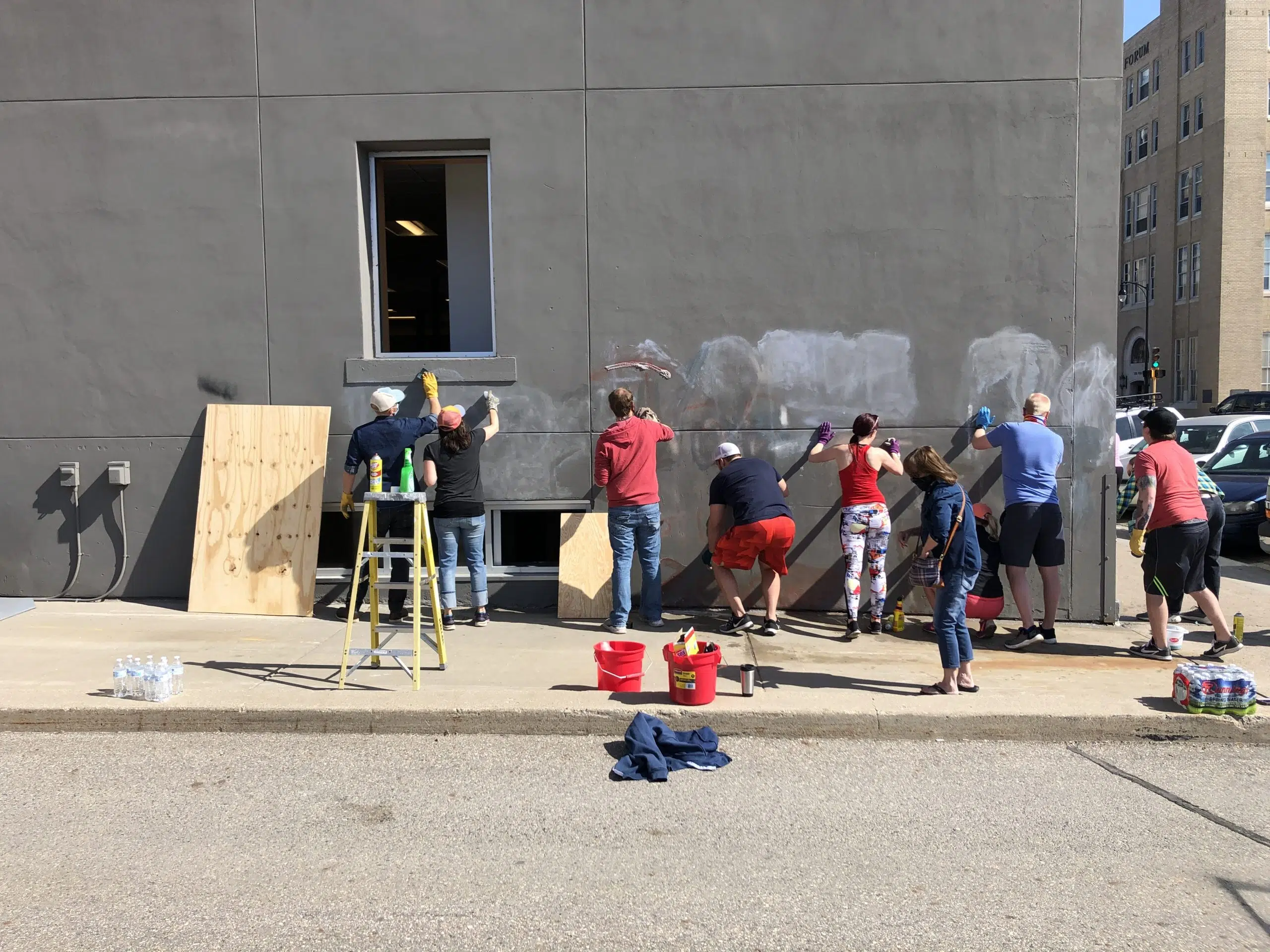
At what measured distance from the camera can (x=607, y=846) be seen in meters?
4.36

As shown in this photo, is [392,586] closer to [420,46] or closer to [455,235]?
[455,235]

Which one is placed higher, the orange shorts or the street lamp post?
the street lamp post

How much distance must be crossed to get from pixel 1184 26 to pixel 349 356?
53.7 m

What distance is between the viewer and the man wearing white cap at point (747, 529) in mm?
7707

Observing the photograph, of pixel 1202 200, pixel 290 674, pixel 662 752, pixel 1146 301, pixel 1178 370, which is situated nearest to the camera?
pixel 662 752

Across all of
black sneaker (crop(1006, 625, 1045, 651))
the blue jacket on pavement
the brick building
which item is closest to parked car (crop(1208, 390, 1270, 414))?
the brick building

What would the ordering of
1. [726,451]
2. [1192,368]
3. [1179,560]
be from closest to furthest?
1. [1179,560]
2. [726,451]
3. [1192,368]

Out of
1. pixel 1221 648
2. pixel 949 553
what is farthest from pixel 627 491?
pixel 1221 648

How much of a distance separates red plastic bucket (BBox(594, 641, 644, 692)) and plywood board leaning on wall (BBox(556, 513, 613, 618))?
2133mm

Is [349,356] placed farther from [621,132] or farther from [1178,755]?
[1178,755]

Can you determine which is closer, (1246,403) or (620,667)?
(620,667)

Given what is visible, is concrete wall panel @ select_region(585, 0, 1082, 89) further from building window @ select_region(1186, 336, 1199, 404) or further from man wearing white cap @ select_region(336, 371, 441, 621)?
building window @ select_region(1186, 336, 1199, 404)

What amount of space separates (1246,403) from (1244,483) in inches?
812

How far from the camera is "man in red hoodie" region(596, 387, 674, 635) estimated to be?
788cm
